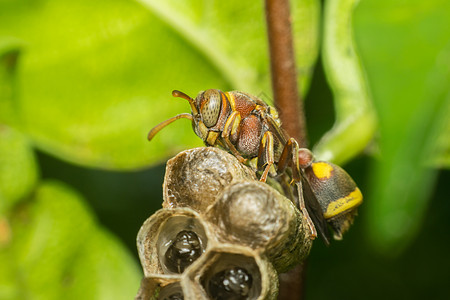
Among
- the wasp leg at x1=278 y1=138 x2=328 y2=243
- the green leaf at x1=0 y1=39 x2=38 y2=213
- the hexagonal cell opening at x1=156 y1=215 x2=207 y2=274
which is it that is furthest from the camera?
the green leaf at x1=0 y1=39 x2=38 y2=213

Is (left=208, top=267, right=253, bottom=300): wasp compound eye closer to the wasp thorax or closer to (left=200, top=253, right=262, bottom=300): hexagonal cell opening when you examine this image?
(left=200, top=253, right=262, bottom=300): hexagonal cell opening

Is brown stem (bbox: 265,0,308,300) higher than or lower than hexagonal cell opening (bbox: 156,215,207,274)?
higher

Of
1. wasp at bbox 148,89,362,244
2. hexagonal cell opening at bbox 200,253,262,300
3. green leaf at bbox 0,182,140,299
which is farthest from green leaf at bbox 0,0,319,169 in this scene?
hexagonal cell opening at bbox 200,253,262,300

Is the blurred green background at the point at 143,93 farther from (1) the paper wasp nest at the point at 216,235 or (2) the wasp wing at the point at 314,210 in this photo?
(1) the paper wasp nest at the point at 216,235

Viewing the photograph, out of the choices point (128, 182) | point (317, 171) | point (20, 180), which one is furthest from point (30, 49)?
point (317, 171)

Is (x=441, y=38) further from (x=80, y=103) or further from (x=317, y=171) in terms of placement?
(x=80, y=103)

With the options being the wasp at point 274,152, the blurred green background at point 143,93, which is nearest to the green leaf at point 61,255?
the blurred green background at point 143,93

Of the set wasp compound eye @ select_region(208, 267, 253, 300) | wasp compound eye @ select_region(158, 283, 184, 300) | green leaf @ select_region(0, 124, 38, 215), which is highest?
green leaf @ select_region(0, 124, 38, 215)
